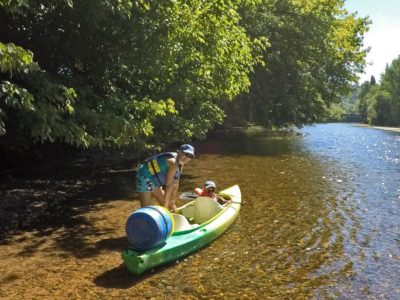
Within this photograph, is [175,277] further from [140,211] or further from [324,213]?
[324,213]

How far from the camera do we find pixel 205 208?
1123 centimetres

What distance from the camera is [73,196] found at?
14266 mm

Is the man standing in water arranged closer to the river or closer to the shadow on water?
the shadow on water

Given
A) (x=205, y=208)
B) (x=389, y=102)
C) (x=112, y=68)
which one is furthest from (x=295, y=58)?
(x=389, y=102)

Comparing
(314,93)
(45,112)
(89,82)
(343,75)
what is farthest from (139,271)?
(343,75)

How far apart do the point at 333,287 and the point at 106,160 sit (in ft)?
54.5

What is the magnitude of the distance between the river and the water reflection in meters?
0.02

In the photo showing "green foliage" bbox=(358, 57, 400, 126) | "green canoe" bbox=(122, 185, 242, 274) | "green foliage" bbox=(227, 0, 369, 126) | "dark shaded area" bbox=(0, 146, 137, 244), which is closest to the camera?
"green canoe" bbox=(122, 185, 242, 274)

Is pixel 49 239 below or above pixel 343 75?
below

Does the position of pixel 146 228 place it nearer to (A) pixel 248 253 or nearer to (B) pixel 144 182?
(B) pixel 144 182

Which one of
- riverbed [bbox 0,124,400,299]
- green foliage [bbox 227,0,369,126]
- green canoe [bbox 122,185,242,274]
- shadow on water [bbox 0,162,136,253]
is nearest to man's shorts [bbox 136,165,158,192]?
green canoe [bbox 122,185,242,274]

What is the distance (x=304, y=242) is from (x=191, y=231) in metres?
2.70

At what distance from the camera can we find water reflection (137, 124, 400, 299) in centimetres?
734

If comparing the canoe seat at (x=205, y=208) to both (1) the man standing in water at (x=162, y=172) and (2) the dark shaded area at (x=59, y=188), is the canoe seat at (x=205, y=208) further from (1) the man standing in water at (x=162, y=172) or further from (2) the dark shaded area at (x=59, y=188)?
(2) the dark shaded area at (x=59, y=188)
